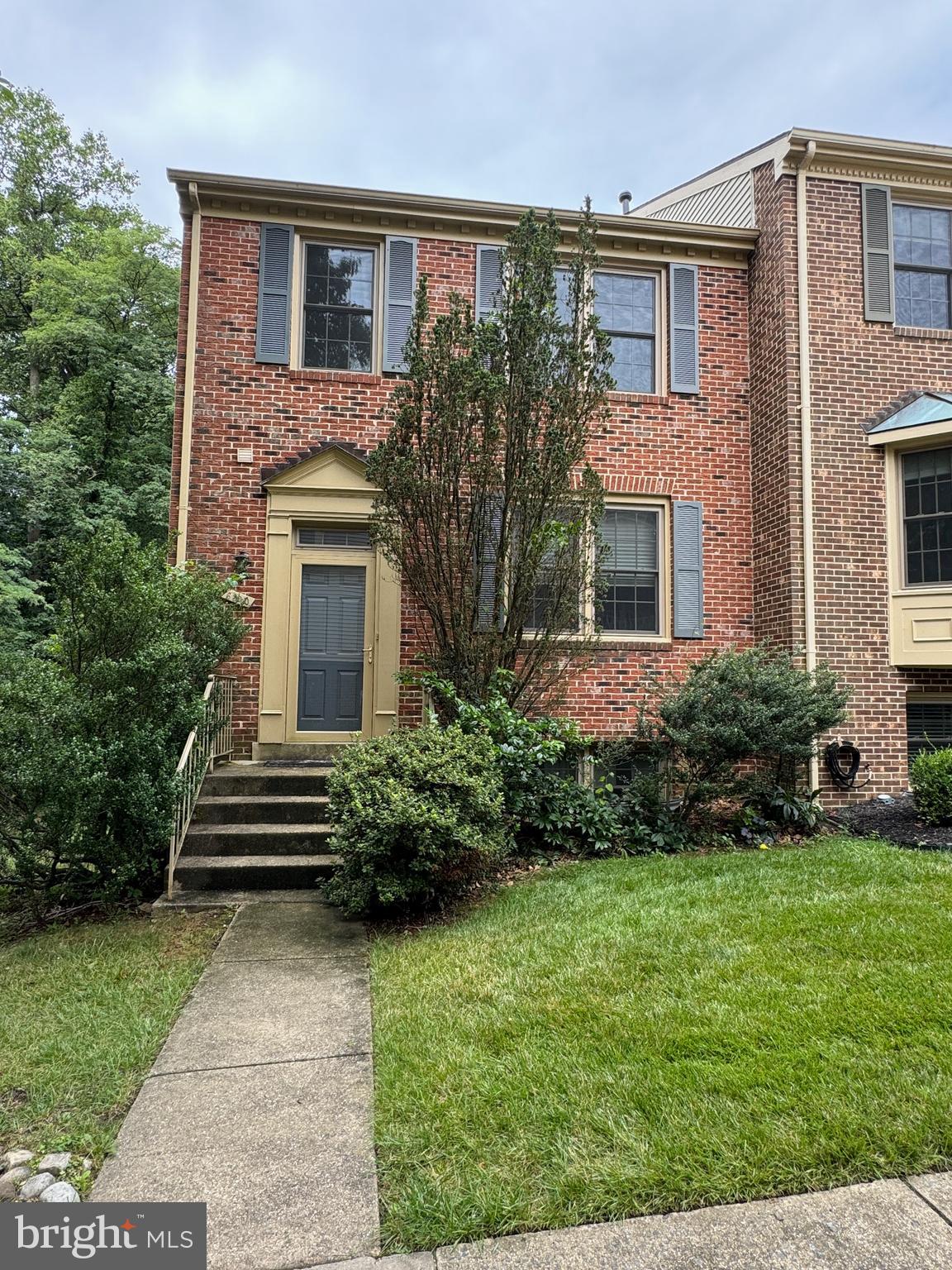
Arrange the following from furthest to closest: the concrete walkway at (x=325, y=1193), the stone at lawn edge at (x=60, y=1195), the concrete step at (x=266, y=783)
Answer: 1. the concrete step at (x=266, y=783)
2. the stone at lawn edge at (x=60, y=1195)
3. the concrete walkway at (x=325, y=1193)

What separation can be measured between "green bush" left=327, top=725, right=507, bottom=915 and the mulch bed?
3706 mm

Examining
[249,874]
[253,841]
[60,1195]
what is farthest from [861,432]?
[60,1195]

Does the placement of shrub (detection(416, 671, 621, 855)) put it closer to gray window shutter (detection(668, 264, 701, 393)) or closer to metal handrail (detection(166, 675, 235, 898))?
metal handrail (detection(166, 675, 235, 898))

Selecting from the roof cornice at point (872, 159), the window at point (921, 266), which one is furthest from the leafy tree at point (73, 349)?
the window at point (921, 266)

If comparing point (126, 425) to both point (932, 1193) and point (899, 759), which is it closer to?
point (899, 759)

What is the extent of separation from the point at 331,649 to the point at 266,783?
1.87 m

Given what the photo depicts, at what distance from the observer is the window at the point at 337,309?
8141 mm

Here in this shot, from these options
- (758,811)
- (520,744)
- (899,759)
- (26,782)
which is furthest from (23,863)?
(899,759)

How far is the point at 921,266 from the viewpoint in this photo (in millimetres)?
8469

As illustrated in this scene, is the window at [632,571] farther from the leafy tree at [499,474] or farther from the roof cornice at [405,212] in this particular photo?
the roof cornice at [405,212]

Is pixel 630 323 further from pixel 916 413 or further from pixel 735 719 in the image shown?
pixel 735 719

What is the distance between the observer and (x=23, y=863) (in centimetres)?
455

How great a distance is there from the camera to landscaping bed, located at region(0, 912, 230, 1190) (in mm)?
2467

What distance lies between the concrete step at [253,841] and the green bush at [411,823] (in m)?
0.80
